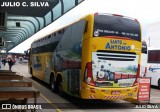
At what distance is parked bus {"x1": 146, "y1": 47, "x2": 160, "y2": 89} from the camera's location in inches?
860

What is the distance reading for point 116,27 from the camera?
12188mm

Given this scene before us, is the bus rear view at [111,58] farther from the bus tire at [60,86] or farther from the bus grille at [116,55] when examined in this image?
the bus tire at [60,86]

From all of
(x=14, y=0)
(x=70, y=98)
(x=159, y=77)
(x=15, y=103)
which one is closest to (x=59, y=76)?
(x=70, y=98)

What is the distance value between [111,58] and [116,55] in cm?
23

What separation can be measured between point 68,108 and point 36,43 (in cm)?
1245

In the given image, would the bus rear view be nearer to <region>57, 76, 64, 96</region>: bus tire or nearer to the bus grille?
the bus grille

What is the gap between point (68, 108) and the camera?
12.3m

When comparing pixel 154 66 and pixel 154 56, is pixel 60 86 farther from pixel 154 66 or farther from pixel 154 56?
pixel 154 56

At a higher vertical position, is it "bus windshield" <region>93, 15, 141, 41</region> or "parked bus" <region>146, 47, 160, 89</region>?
"bus windshield" <region>93, 15, 141, 41</region>

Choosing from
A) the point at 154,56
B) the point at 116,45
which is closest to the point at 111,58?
the point at 116,45

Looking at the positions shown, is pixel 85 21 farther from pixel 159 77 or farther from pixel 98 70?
pixel 159 77

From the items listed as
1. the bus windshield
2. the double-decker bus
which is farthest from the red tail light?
the bus windshield

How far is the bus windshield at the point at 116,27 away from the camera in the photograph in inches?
468

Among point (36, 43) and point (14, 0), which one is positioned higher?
point (14, 0)
